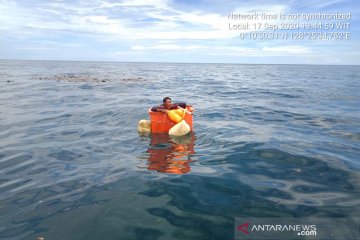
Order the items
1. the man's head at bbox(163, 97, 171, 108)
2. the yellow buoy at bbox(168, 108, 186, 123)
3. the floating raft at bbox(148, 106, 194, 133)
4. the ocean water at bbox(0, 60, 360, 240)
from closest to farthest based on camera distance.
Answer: the ocean water at bbox(0, 60, 360, 240) < the yellow buoy at bbox(168, 108, 186, 123) < the floating raft at bbox(148, 106, 194, 133) < the man's head at bbox(163, 97, 171, 108)

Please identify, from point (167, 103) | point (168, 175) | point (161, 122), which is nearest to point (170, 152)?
point (168, 175)

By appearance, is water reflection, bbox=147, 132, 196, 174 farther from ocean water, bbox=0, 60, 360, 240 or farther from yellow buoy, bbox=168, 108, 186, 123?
yellow buoy, bbox=168, 108, 186, 123

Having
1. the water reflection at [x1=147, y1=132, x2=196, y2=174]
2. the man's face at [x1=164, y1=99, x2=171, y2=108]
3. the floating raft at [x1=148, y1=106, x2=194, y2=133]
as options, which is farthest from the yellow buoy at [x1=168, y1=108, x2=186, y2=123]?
the water reflection at [x1=147, y1=132, x2=196, y2=174]

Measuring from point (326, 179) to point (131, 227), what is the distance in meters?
5.37

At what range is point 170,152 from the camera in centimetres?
1016

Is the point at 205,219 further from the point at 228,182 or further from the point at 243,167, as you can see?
the point at 243,167

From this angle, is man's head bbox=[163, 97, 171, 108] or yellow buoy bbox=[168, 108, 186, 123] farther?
man's head bbox=[163, 97, 171, 108]

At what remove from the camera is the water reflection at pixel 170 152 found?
8.77 m

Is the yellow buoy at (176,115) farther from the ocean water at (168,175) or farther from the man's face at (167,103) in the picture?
the ocean water at (168,175)

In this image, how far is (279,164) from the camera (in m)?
8.97

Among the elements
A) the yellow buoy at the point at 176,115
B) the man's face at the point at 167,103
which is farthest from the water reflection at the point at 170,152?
the man's face at the point at 167,103

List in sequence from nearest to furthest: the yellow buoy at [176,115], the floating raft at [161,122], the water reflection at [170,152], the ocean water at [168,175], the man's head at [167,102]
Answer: the ocean water at [168,175] < the water reflection at [170,152] < the yellow buoy at [176,115] < the floating raft at [161,122] < the man's head at [167,102]

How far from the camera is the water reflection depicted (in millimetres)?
8773

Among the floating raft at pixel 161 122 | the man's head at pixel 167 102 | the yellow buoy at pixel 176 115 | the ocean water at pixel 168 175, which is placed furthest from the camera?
the man's head at pixel 167 102
